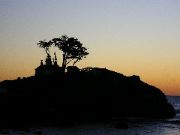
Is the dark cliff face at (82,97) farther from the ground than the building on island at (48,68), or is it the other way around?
the building on island at (48,68)

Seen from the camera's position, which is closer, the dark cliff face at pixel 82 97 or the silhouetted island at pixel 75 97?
the silhouetted island at pixel 75 97

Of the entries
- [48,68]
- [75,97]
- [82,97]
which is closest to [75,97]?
[75,97]

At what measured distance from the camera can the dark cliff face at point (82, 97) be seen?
64.2 metres

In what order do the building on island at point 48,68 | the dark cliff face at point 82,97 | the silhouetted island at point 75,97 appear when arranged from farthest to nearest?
the building on island at point 48,68
the dark cliff face at point 82,97
the silhouetted island at point 75,97

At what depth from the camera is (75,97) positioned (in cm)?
7300

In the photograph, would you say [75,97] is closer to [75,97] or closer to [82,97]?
[75,97]

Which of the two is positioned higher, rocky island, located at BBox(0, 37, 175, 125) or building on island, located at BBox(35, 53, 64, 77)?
building on island, located at BBox(35, 53, 64, 77)

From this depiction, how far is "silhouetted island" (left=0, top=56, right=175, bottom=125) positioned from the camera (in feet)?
208

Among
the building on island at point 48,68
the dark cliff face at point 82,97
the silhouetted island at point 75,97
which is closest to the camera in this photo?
the silhouetted island at point 75,97

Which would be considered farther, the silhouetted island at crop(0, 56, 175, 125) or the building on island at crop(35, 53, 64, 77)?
the building on island at crop(35, 53, 64, 77)

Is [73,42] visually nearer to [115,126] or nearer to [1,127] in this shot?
[115,126]

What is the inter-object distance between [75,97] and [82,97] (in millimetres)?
2258

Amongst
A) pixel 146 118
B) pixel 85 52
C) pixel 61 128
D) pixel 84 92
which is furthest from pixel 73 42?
pixel 61 128

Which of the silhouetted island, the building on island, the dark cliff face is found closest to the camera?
the silhouetted island
